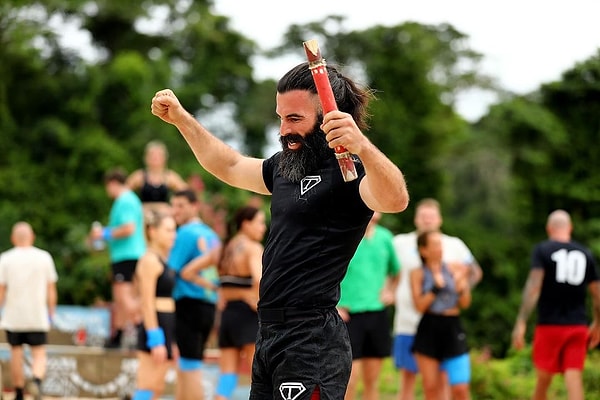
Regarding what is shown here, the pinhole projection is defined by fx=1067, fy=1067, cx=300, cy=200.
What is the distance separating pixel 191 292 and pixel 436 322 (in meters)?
2.36

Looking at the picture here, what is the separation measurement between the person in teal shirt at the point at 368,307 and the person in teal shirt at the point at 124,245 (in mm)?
3732

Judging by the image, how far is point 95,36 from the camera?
25750mm

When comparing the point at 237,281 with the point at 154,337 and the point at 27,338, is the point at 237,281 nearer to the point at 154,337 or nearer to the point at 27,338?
the point at 154,337

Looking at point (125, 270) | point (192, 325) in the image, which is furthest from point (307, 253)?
point (125, 270)

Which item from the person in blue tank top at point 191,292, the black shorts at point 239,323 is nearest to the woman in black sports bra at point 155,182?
the person in blue tank top at point 191,292

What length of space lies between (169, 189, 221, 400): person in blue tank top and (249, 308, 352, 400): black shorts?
540 cm

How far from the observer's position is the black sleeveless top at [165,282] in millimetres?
9383

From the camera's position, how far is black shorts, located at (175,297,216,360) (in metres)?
9.98

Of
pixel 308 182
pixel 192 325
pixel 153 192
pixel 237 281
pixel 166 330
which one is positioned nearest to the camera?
pixel 308 182

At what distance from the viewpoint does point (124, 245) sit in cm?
1298

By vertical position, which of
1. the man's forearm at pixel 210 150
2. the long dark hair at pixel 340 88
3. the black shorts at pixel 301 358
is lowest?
the black shorts at pixel 301 358

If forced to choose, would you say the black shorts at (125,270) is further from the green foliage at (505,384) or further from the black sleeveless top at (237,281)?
the green foliage at (505,384)

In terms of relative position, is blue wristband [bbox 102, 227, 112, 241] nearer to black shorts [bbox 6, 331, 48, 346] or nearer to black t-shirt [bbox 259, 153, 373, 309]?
black shorts [bbox 6, 331, 48, 346]

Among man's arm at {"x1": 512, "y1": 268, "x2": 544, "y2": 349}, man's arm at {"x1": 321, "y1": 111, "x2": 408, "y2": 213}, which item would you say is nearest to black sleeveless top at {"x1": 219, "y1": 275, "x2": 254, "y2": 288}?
man's arm at {"x1": 512, "y1": 268, "x2": 544, "y2": 349}
